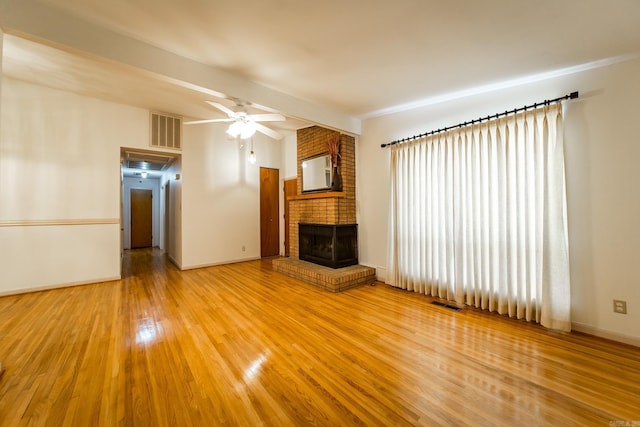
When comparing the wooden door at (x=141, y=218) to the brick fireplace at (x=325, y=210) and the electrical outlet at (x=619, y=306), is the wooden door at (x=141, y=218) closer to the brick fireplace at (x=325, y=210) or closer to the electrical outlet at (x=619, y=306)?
the brick fireplace at (x=325, y=210)

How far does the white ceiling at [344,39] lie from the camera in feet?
6.11

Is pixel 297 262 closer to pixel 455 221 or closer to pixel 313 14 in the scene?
pixel 455 221

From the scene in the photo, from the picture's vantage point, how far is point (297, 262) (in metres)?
4.73

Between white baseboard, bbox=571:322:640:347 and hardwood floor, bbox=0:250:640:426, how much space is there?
80 millimetres

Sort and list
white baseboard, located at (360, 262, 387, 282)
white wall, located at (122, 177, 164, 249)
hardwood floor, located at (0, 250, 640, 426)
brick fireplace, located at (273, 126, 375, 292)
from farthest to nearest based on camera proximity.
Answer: white wall, located at (122, 177, 164, 249), white baseboard, located at (360, 262, 387, 282), brick fireplace, located at (273, 126, 375, 292), hardwood floor, located at (0, 250, 640, 426)

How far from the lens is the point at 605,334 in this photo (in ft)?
7.72

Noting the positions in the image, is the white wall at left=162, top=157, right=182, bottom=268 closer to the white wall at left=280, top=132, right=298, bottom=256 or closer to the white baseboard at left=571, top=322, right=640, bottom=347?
the white wall at left=280, top=132, right=298, bottom=256

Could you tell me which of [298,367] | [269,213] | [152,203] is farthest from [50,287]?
[152,203]

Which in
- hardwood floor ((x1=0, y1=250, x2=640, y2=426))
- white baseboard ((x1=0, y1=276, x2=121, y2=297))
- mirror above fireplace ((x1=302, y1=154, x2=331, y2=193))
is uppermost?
mirror above fireplace ((x1=302, y1=154, x2=331, y2=193))

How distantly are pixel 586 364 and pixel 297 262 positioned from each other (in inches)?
150

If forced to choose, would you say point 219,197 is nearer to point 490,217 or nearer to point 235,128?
point 235,128

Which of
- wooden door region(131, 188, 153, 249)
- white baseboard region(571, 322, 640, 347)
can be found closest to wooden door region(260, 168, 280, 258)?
wooden door region(131, 188, 153, 249)

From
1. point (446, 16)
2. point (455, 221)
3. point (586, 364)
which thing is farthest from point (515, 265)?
point (446, 16)

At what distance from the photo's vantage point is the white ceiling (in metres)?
1.86
